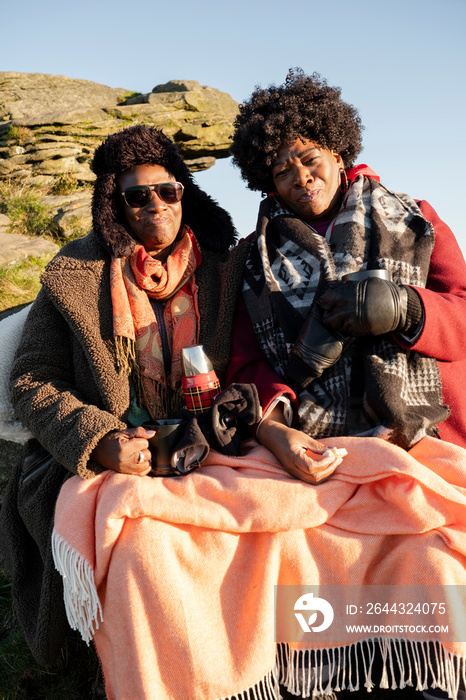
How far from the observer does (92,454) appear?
2215mm

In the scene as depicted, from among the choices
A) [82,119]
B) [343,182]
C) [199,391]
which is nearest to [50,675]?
[199,391]

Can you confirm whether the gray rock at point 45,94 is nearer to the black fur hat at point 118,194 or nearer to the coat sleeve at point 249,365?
the black fur hat at point 118,194

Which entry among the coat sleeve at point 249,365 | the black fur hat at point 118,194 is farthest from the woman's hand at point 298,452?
the black fur hat at point 118,194

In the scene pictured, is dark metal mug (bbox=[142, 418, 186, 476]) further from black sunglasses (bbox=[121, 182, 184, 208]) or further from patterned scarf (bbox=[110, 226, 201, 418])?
black sunglasses (bbox=[121, 182, 184, 208])

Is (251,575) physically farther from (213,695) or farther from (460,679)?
(460,679)

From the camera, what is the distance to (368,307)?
2.10m

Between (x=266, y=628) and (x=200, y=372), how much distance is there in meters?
1.03

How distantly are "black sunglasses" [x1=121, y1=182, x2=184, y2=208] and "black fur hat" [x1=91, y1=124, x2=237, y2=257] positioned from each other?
0.10 meters

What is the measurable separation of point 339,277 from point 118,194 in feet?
3.92

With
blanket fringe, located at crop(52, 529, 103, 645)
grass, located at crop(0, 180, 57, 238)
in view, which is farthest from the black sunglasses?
grass, located at crop(0, 180, 57, 238)

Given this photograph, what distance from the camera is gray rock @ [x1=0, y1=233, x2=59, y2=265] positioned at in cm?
512

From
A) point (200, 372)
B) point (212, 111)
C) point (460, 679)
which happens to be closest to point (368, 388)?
point (200, 372)

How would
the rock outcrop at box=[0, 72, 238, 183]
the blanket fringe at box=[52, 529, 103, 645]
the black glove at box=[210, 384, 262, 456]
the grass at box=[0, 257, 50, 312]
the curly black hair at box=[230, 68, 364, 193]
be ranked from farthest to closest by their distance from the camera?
the rock outcrop at box=[0, 72, 238, 183]
the grass at box=[0, 257, 50, 312]
the curly black hair at box=[230, 68, 364, 193]
the black glove at box=[210, 384, 262, 456]
the blanket fringe at box=[52, 529, 103, 645]

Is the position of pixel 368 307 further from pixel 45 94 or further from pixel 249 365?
pixel 45 94
